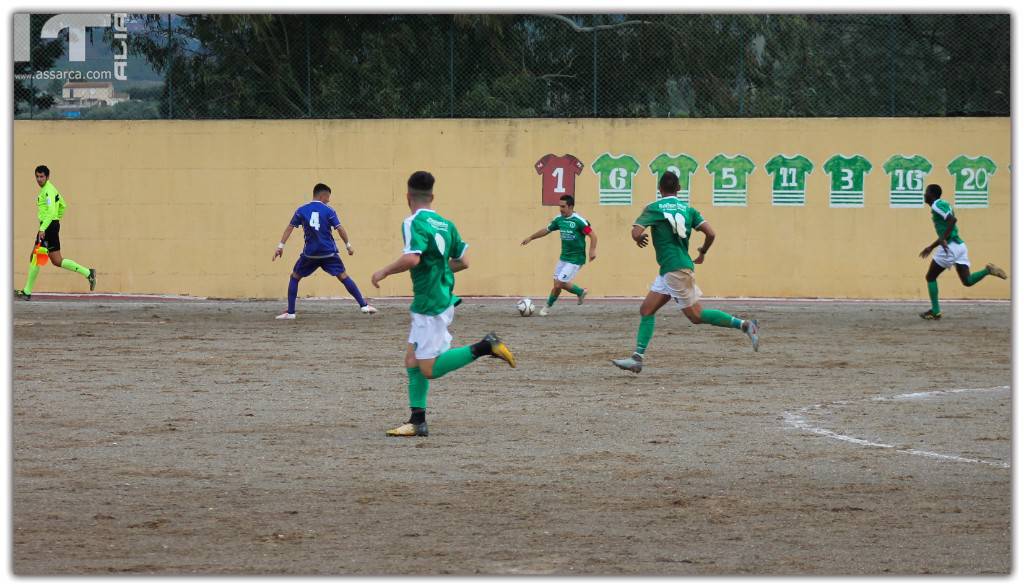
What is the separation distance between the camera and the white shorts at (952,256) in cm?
2059

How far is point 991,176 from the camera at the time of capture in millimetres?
25656

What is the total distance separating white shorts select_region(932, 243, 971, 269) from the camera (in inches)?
811

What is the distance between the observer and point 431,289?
10250 millimetres

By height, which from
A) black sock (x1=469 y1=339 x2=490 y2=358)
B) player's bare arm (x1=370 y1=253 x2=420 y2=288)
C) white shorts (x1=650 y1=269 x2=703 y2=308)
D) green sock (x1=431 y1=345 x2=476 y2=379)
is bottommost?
green sock (x1=431 y1=345 x2=476 y2=379)

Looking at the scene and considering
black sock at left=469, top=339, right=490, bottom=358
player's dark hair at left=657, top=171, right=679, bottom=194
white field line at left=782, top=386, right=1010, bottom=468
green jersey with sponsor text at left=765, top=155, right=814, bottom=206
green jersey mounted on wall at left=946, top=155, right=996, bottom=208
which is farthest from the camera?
green jersey with sponsor text at left=765, top=155, right=814, bottom=206

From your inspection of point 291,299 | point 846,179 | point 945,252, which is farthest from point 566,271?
point 846,179

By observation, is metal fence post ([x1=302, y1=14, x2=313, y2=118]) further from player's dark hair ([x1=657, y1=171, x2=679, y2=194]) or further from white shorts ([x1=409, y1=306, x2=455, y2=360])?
white shorts ([x1=409, y1=306, x2=455, y2=360])

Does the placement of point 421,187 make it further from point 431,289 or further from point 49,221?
point 49,221

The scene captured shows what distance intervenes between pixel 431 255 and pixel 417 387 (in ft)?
3.39

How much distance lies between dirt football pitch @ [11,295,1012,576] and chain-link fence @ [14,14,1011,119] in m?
9.11

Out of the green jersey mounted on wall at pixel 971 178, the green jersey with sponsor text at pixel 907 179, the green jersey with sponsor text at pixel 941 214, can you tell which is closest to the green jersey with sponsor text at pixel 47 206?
the green jersey with sponsor text at pixel 941 214

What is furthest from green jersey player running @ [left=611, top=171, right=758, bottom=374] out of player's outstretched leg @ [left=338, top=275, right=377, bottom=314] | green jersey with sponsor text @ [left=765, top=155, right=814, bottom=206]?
green jersey with sponsor text @ [left=765, top=155, right=814, bottom=206]

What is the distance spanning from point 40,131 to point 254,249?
171 inches

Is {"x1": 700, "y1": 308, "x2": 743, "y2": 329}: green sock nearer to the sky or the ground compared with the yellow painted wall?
nearer to the ground
